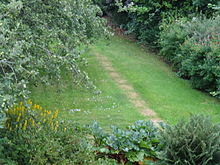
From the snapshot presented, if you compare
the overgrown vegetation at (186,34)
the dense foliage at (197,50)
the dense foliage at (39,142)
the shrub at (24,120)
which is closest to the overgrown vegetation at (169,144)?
the dense foliage at (39,142)

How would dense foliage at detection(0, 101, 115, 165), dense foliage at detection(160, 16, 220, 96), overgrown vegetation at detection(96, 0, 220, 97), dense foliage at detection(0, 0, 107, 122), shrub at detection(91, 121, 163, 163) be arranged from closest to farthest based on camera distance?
dense foliage at detection(0, 0, 107, 122) < dense foliage at detection(0, 101, 115, 165) < shrub at detection(91, 121, 163, 163) < dense foliage at detection(160, 16, 220, 96) < overgrown vegetation at detection(96, 0, 220, 97)

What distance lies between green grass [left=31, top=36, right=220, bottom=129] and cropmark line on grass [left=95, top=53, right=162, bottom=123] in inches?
6.3

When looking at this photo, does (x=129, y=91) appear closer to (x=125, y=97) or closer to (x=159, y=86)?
(x=125, y=97)

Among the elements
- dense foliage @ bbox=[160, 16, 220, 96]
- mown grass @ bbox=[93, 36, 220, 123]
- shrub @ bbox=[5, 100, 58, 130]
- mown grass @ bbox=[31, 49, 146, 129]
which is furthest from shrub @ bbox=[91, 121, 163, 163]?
dense foliage @ bbox=[160, 16, 220, 96]

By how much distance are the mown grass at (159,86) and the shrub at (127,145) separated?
2.49 meters

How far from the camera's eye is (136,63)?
15.1 m

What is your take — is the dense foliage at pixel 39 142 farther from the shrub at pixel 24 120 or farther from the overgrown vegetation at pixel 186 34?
the overgrown vegetation at pixel 186 34

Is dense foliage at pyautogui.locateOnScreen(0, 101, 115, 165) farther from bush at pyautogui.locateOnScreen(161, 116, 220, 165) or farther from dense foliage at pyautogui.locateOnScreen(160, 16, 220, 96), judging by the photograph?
dense foliage at pyautogui.locateOnScreen(160, 16, 220, 96)

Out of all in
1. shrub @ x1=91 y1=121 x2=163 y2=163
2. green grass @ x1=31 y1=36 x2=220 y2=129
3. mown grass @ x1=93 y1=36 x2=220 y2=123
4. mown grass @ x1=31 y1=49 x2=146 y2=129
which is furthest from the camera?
mown grass @ x1=93 y1=36 x2=220 y2=123

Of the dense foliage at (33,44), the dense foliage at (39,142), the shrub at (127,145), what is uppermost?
the dense foliage at (33,44)

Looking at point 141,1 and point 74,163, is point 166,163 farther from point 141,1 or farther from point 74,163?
Result: point 141,1

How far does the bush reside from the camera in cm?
538

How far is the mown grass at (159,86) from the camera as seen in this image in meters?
10.0

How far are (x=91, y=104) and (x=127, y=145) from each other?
4337 millimetres
